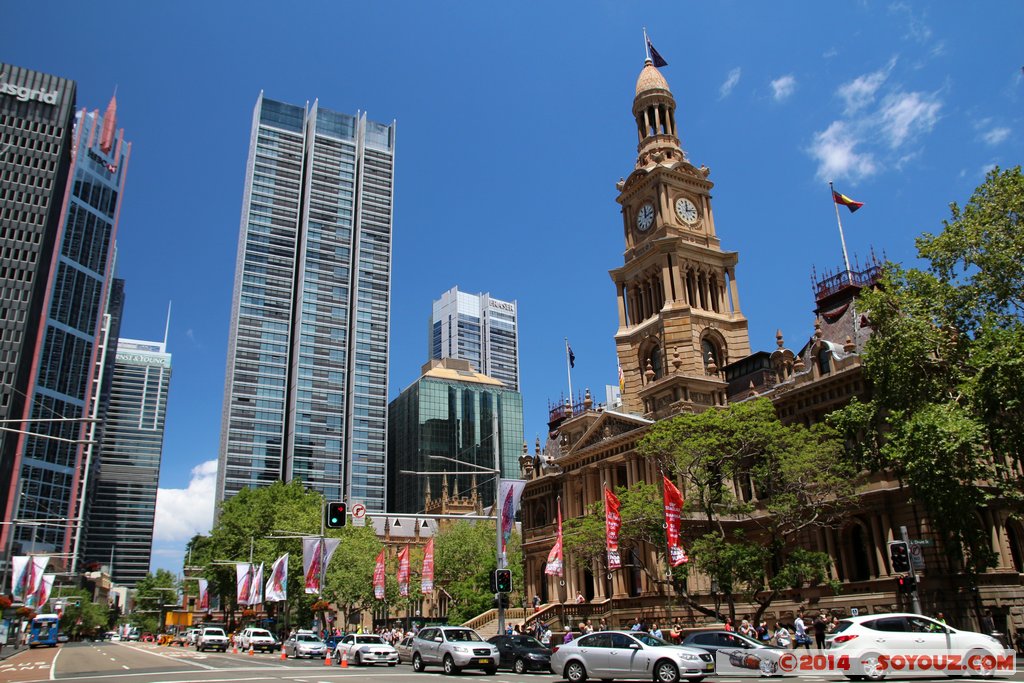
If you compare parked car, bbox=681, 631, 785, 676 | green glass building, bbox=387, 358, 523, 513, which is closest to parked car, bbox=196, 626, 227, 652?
parked car, bbox=681, 631, 785, 676

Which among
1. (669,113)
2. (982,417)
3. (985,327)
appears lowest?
(982,417)

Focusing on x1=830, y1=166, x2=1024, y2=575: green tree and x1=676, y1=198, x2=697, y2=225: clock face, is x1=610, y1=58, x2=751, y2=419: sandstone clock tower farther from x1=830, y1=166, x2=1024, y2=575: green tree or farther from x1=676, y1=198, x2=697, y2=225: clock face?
x1=830, y1=166, x2=1024, y2=575: green tree

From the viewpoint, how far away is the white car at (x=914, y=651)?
2041 centimetres

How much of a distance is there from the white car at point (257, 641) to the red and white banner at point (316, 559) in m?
10.6

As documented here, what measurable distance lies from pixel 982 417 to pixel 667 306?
30.0 m

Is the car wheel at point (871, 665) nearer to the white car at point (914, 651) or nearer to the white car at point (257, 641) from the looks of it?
the white car at point (914, 651)

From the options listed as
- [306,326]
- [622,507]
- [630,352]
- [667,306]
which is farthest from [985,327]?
[306,326]

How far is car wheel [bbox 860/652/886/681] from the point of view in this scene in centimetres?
2047

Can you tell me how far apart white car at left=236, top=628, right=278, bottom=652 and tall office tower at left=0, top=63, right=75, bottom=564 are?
265 feet

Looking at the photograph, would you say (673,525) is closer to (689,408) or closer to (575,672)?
(575,672)

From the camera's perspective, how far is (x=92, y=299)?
14938cm

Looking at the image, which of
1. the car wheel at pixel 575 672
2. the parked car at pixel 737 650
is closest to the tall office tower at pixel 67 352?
the car wheel at pixel 575 672

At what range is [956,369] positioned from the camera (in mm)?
31078

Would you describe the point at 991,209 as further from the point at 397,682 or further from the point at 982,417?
the point at 397,682
